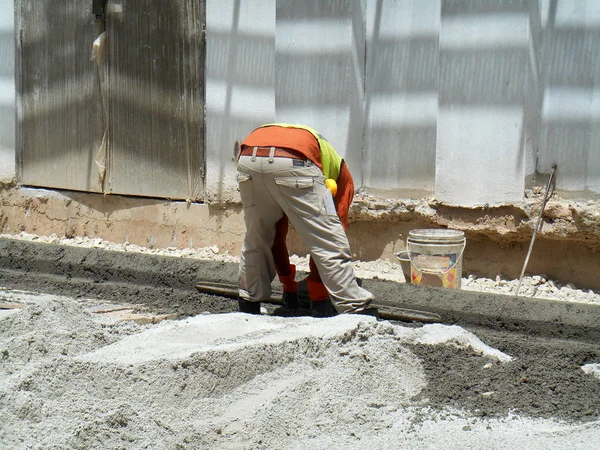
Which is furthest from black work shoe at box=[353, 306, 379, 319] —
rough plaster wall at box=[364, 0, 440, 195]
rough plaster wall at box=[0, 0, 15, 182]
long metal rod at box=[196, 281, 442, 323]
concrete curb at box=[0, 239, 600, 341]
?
rough plaster wall at box=[0, 0, 15, 182]

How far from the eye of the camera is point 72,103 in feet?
29.3

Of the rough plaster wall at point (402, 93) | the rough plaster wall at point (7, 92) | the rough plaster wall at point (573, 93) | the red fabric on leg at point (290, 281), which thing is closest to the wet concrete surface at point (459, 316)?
the red fabric on leg at point (290, 281)

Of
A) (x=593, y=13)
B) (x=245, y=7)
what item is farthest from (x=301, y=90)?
(x=593, y=13)

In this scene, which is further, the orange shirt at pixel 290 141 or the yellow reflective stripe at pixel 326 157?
the yellow reflective stripe at pixel 326 157

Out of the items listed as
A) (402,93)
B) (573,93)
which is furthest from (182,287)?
(573,93)

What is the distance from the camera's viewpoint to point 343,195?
18.4 ft

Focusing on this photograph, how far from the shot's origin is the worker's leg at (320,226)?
5188 mm

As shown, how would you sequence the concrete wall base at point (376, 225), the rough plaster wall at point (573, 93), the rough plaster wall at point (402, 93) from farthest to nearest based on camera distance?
the rough plaster wall at point (402, 93), the concrete wall base at point (376, 225), the rough plaster wall at point (573, 93)

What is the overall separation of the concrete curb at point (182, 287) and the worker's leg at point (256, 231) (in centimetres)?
61

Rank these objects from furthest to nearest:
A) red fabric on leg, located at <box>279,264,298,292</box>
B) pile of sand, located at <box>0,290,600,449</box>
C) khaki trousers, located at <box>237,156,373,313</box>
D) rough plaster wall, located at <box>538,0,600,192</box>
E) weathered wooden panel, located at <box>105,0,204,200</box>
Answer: weathered wooden panel, located at <box>105,0,204,200</box>, rough plaster wall, located at <box>538,0,600,192</box>, red fabric on leg, located at <box>279,264,298,292</box>, khaki trousers, located at <box>237,156,373,313</box>, pile of sand, located at <box>0,290,600,449</box>

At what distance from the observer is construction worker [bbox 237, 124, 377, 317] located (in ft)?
17.0

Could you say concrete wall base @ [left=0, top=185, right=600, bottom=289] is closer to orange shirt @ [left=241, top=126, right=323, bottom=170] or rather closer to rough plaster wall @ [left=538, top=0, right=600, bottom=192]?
rough plaster wall @ [left=538, top=0, right=600, bottom=192]

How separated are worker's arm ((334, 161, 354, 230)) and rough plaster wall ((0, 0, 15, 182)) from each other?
5.23 meters

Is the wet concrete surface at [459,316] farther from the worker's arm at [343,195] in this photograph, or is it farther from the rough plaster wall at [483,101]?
the rough plaster wall at [483,101]
